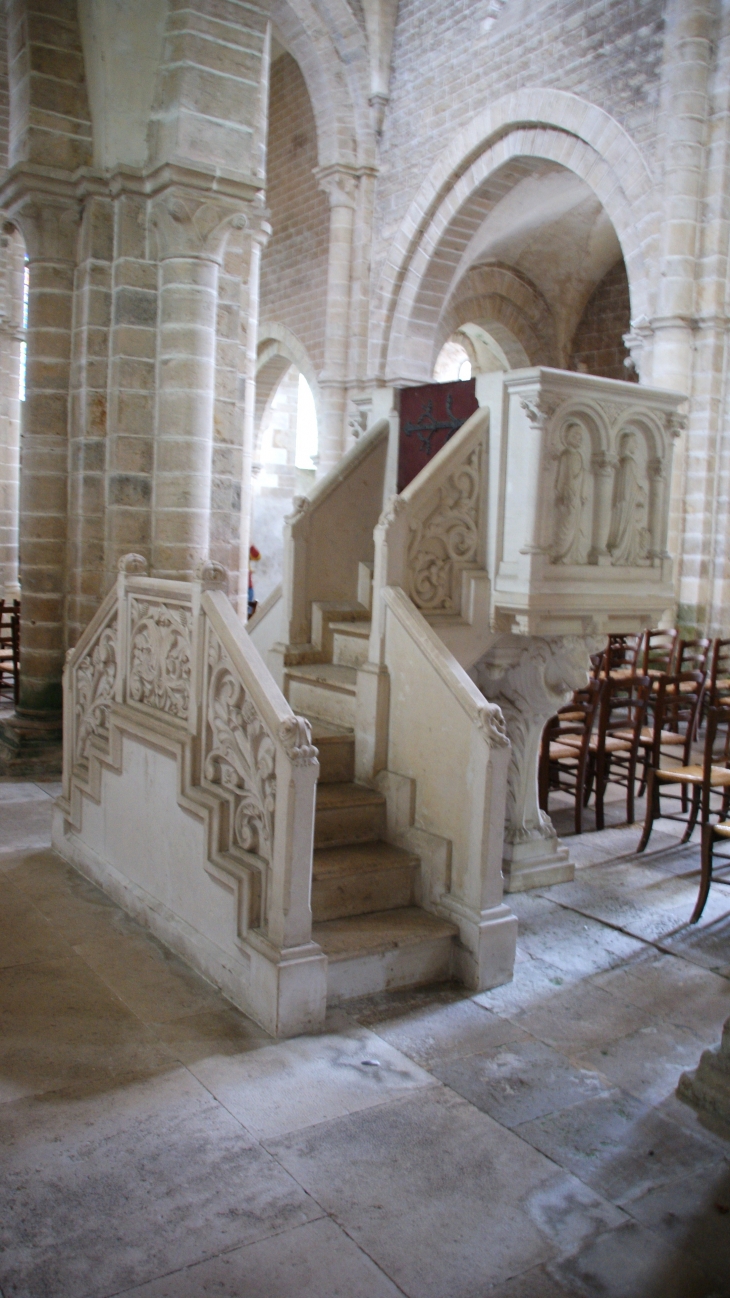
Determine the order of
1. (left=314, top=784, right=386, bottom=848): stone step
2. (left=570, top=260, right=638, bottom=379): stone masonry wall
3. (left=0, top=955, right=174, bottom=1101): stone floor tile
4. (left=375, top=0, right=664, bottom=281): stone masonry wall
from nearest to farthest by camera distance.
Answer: (left=0, top=955, right=174, bottom=1101): stone floor tile
(left=314, top=784, right=386, bottom=848): stone step
(left=375, top=0, right=664, bottom=281): stone masonry wall
(left=570, top=260, right=638, bottom=379): stone masonry wall

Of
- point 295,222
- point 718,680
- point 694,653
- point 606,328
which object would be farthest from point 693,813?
point 606,328

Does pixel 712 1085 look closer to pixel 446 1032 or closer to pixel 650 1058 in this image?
pixel 650 1058

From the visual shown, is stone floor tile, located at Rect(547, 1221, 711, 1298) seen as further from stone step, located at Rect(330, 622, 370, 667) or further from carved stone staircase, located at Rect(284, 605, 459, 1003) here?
stone step, located at Rect(330, 622, 370, 667)

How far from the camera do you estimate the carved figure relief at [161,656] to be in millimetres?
3898

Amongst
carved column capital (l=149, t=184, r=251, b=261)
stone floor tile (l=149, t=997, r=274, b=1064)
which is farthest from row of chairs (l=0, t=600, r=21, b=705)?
stone floor tile (l=149, t=997, r=274, b=1064)

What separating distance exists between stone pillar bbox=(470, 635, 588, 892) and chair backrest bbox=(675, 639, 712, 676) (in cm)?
412

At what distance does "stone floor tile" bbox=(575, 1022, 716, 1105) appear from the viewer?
3.01 m

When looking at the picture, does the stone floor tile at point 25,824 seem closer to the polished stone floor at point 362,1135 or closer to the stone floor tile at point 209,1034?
the polished stone floor at point 362,1135

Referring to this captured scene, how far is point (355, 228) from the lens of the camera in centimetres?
1349

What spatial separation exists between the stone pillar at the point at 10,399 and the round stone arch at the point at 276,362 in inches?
154

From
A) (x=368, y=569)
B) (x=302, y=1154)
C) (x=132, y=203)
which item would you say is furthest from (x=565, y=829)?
(x=132, y=203)

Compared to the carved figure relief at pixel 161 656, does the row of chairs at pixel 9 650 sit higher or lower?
lower

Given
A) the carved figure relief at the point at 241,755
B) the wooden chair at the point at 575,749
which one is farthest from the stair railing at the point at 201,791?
Answer: the wooden chair at the point at 575,749

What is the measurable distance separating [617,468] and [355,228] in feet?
33.8
